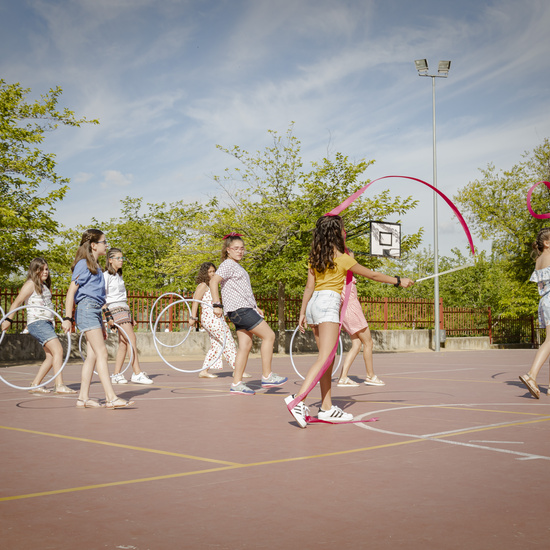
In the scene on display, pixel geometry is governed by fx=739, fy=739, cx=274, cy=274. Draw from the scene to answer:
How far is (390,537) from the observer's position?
11.8 feet

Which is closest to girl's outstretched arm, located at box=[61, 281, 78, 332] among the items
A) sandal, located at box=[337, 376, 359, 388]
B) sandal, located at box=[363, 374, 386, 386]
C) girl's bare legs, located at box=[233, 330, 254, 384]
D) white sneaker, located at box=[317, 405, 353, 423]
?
girl's bare legs, located at box=[233, 330, 254, 384]

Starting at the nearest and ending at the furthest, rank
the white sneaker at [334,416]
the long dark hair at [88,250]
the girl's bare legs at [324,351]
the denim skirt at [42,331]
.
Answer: the girl's bare legs at [324,351], the white sneaker at [334,416], the long dark hair at [88,250], the denim skirt at [42,331]

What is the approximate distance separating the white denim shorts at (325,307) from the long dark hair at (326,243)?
0.25 m

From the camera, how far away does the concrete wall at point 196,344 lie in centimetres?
2031

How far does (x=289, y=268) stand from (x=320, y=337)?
17.5 meters

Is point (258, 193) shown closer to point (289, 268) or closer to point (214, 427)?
point (289, 268)

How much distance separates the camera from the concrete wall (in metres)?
20.3

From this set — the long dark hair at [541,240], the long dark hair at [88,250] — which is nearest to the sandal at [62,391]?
the long dark hair at [88,250]

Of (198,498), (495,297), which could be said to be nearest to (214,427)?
(198,498)

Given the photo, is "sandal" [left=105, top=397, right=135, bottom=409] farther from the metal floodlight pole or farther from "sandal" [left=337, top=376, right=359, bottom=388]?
the metal floodlight pole

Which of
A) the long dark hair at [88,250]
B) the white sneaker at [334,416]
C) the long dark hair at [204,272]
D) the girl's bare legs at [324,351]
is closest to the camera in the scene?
the girl's bare legs at [324,351]

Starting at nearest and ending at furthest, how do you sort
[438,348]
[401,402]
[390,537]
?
[390,537] < [401,402] < [438,348]

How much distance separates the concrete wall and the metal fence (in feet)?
1.43

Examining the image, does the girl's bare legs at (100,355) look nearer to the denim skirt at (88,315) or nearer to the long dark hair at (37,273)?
the denim skirt at (88,315)
